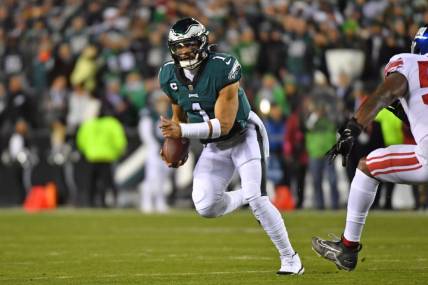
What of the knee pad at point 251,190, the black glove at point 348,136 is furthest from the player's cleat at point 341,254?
the black glove at point 348,136

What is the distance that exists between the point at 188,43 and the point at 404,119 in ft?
5.05

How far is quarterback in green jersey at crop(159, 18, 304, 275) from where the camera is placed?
7.62m

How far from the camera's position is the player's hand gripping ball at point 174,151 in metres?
7.98

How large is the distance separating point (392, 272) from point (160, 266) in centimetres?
177

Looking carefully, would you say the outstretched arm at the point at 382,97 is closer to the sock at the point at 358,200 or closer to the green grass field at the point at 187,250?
the sock at the point at 358,200

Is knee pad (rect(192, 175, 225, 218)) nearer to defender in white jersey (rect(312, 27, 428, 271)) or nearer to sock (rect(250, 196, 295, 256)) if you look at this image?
sock (rect(250, 196, 295, 256))

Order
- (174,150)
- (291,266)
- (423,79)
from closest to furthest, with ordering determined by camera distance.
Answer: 1. (423,79)
2. (291,266)
3. (174,150)

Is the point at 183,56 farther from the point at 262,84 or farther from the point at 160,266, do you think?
the point at 262,84

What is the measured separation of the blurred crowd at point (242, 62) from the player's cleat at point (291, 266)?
7531 millimetres

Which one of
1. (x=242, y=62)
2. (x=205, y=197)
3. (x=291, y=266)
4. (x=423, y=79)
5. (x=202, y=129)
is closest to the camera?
(x=423, y=79)

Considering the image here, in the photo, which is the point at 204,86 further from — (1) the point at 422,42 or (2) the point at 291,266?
(1) the point at 422,42

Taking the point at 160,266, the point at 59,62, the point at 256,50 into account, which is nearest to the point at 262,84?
the point at 256,50

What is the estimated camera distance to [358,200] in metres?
7.22

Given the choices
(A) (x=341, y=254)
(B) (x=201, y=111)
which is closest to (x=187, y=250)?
(B) (x=201, y=111)
